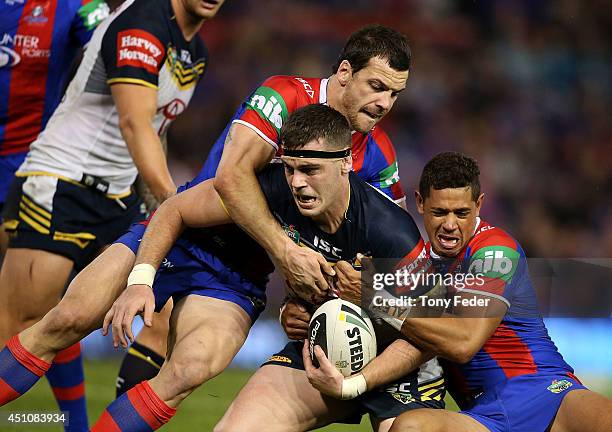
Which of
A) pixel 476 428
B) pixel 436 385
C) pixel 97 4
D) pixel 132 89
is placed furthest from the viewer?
pixel 97 4

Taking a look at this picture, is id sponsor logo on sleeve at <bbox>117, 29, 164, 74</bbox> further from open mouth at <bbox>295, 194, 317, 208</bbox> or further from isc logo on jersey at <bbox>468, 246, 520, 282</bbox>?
isc logo on jersey at <bbox>468, 246, 520, 282</bbox>

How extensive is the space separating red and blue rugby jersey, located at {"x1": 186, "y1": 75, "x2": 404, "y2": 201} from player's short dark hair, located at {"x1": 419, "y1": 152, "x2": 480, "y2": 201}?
34cm

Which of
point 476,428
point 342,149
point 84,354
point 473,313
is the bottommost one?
point 84,354

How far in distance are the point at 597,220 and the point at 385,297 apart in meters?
6.88

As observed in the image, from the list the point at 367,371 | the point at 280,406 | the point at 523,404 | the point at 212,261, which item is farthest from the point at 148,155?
the point at 523,404

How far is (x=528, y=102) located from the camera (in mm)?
11398

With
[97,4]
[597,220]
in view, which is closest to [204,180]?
[97,4]

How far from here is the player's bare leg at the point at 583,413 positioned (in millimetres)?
3963

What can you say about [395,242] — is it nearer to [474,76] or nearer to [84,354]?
[84,354]

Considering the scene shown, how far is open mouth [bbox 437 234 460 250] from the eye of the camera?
174 inches

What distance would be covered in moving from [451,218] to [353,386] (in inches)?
34.4

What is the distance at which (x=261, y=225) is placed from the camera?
168 inches

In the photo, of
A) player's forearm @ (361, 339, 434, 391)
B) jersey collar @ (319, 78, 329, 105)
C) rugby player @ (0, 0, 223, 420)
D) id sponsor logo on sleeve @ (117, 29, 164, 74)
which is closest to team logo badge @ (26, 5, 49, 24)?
rugby player @ (0, 0, 223, 420)

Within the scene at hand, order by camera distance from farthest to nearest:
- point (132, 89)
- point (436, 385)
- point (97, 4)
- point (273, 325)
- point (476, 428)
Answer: point (273, 325)
point (97, 4)
point (132, 89)
point (436, 385)
point (476, 428)
